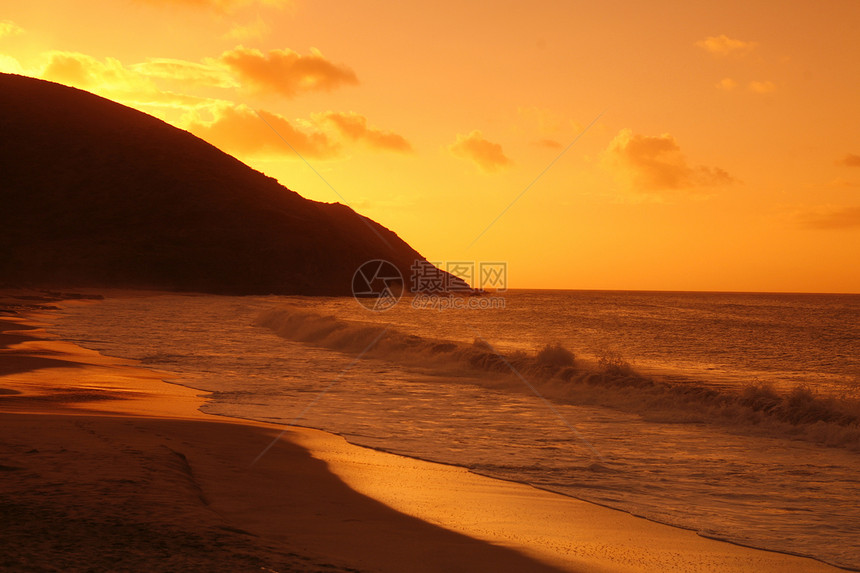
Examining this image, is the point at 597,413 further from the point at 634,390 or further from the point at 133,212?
the point at 133,212

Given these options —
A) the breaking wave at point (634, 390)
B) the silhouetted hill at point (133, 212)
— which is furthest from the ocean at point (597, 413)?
the silhouetted hill at point (133, 212)

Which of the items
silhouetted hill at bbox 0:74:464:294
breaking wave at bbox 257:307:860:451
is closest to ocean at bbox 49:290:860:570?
breaking wave at bbox 257:307:860:451

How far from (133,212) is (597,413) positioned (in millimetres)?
87102

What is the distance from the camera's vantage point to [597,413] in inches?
480

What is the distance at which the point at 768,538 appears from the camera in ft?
18.0

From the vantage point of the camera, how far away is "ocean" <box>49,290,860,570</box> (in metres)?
6.55

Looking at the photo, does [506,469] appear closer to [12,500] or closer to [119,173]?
[12,500]

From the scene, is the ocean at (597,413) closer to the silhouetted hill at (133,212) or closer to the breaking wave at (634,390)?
the breaking wave at (634,390)

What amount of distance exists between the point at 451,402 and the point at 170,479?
765 cm

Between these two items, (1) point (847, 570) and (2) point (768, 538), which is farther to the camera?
(2) point (768, 538)

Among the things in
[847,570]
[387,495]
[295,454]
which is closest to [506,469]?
[387,495]

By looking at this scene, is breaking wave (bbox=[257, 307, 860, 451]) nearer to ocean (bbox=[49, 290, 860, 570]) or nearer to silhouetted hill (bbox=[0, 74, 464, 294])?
ocean (bbox=[49, 290, 860, 570])

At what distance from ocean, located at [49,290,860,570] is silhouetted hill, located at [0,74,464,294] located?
198ft

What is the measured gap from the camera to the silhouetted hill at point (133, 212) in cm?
8019
